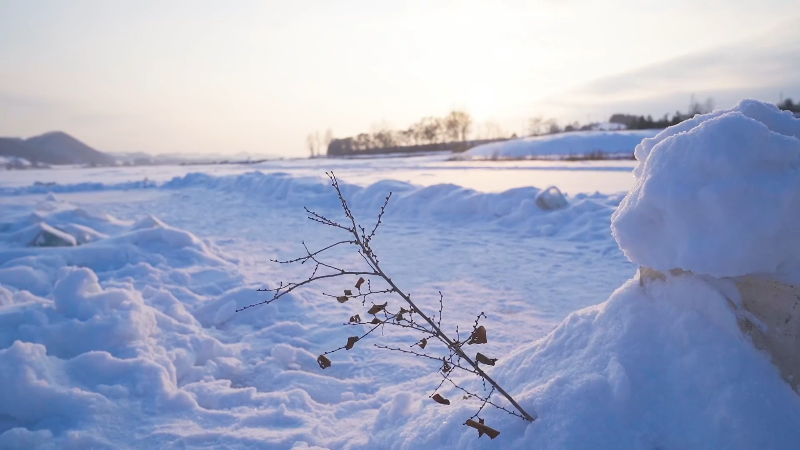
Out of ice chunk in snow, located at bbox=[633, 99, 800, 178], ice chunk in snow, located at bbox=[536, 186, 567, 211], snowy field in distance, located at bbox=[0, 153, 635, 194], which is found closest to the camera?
ice chunk in snow, located at bbox=[633, 99, 800, 178]

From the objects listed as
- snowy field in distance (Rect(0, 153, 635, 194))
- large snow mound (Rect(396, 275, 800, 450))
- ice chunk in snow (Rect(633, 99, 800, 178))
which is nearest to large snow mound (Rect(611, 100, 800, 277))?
ice chunk in snow (Rect(633, 99, 800, 178))

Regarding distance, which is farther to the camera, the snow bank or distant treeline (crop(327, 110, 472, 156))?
distant treeline (crop(327, 110, 472, 156))

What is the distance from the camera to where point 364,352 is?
13.7 feet

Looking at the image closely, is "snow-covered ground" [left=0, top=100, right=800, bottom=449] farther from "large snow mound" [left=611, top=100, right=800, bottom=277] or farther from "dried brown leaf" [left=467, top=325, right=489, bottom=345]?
"dried brown leaf" [left=467, top=325, right=489, bottom=345]

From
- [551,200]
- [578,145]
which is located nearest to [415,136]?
[578,145]

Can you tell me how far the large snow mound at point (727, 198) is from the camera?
5.93ft

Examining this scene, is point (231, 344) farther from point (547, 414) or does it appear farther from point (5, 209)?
point (5, 209)

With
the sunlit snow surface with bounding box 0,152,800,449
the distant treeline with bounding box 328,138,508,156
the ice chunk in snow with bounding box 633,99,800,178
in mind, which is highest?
the distant treeline with bounding box 328,138,508,156

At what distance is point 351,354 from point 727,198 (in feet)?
10.3

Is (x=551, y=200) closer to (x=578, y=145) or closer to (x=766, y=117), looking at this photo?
(x=766, y=117)

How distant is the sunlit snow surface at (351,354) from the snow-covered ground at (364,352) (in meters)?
0.01

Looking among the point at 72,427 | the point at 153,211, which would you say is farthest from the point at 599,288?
the point at 153,211

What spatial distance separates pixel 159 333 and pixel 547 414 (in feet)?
11.5

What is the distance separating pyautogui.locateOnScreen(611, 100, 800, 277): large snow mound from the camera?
1.81 m
